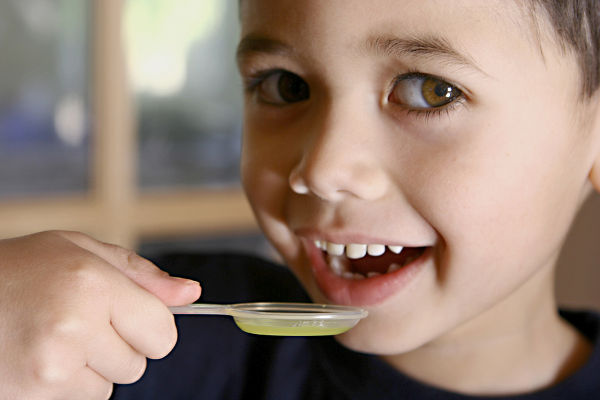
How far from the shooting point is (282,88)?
0.77 m

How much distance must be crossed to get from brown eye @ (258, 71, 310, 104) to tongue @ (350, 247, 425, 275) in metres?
0.18

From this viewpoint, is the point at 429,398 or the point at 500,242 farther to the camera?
the point at 429,398

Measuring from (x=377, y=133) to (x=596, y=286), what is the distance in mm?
917

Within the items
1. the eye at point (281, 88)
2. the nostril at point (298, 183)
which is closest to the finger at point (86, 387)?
the nostril at point (298, 183)

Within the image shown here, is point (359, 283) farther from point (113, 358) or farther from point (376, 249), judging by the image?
point (113, 358)

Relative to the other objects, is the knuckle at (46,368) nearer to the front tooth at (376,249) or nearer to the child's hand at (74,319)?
the child's hand at (74,319)

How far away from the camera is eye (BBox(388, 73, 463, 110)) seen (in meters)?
0.67

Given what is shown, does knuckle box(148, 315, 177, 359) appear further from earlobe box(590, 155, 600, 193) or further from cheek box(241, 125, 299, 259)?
earlobe box(590, 155, 600, 193)

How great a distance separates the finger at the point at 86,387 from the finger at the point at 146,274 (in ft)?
0.27

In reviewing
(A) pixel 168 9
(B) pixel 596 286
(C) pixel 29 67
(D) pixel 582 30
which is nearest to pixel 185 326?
(D) pixel 582 30

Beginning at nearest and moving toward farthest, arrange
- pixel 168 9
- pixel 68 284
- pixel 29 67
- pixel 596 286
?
pixel 68 284 < pixel 596 286 < pixel 29 67 < pixel 168 9

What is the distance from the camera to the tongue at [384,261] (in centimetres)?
74

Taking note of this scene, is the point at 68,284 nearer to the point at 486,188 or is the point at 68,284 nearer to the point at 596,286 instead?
the point at 486,188

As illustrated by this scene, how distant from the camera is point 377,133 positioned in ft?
2.18
